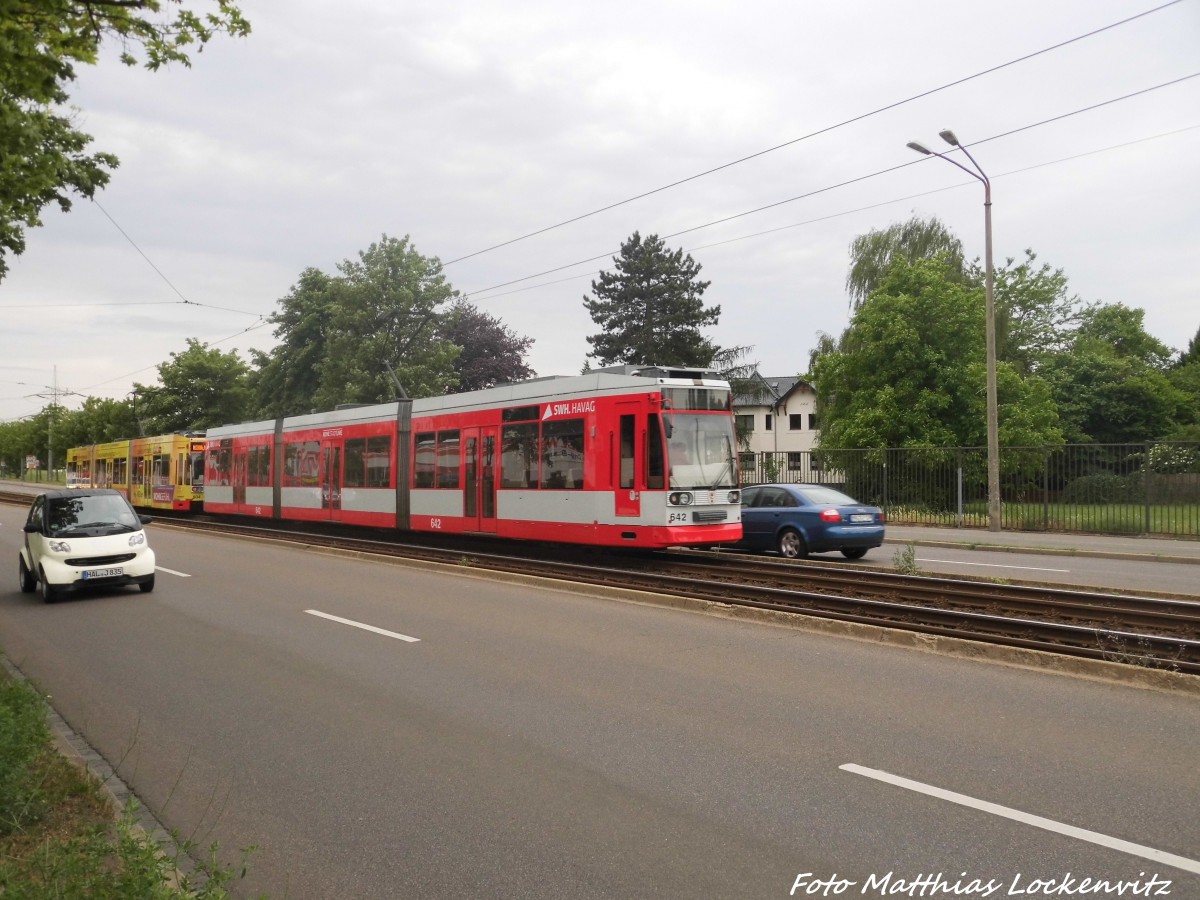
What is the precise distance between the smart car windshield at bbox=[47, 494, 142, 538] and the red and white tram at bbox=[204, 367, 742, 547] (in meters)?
6.61

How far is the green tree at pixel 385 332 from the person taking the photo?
53250 millimetres

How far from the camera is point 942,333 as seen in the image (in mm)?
37688

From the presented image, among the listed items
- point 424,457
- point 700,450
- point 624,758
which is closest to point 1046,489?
point 700,450

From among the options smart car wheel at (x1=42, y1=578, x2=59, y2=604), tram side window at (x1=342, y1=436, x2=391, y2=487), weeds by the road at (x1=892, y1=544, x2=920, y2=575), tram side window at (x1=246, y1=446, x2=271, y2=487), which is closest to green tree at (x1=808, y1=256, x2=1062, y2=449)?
tram side window at (x1=342, y1=436, x2=391, y2=487)

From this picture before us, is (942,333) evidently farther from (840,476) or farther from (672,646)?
(672,646)

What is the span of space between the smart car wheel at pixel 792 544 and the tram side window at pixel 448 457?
22.0 ft

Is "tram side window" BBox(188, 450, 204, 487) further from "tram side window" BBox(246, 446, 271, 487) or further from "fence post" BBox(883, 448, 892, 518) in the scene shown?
"fence post" BBox(883, 448, 892, 518)

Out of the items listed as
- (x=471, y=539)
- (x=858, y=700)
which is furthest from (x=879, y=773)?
(x=471, y=539)

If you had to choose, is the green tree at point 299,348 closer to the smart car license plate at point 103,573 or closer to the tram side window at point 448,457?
the tram side window at point 448,457

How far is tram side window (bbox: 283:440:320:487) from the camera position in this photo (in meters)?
26.3

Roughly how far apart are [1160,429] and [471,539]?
52.0 meters

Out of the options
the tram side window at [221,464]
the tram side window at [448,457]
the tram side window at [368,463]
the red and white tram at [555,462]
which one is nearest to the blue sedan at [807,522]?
the red and white tram at [555,462]

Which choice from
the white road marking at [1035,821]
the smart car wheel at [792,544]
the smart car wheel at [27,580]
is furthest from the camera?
the smart car wheel at [792,544]

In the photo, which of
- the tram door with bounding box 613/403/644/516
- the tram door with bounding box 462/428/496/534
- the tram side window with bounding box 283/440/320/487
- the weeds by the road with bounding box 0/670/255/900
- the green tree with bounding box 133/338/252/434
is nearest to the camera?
the weeds by the road with bounding box 0/670/255/900
